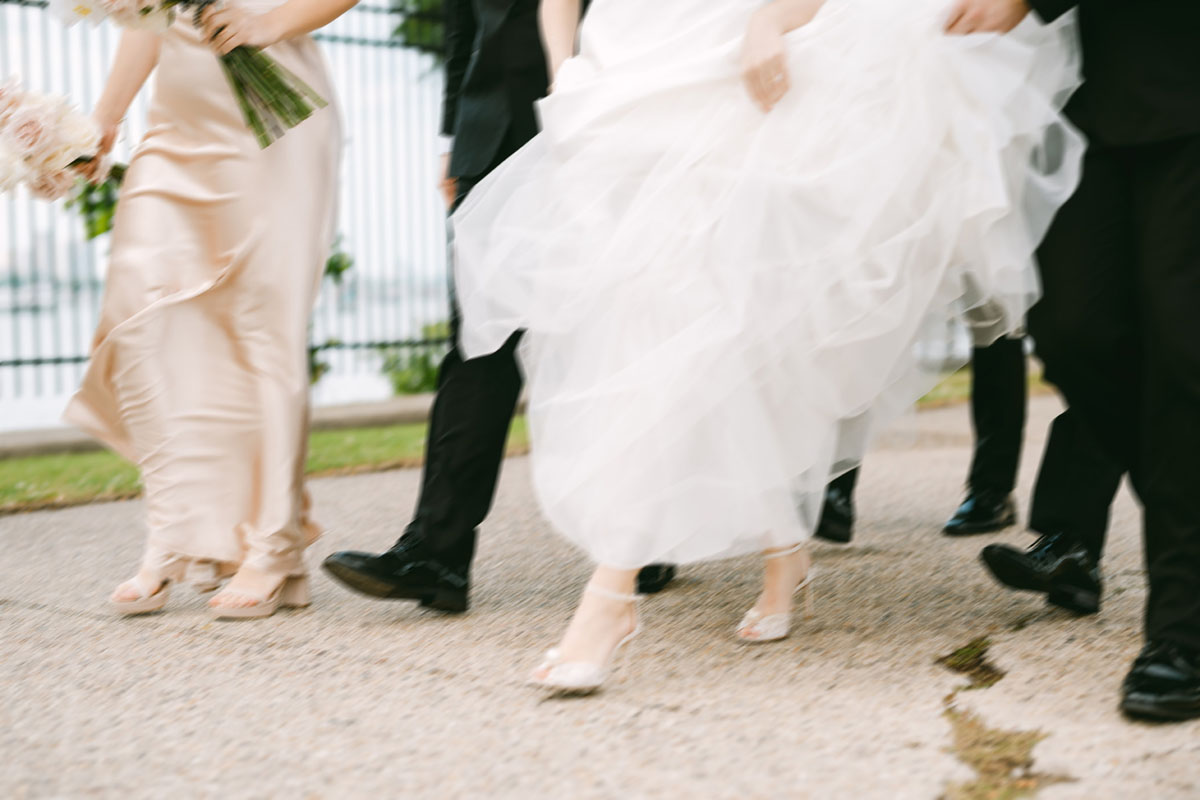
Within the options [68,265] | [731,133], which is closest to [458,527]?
[731,133]

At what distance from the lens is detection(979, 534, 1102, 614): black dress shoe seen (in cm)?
281

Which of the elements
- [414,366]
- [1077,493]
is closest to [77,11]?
[1077,493]

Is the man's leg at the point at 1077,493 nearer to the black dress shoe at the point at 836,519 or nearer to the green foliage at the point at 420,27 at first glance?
the black dress shoe at the point at 836,519

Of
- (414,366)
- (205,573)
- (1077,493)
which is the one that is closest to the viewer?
(1077,493)

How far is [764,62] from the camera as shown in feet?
7.97

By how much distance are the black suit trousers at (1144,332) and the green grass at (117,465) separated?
120 inches

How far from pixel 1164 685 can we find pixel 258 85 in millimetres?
2334

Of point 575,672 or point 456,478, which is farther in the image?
point 456,478

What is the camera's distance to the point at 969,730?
7.16 ft

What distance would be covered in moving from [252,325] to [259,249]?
0.19 meters

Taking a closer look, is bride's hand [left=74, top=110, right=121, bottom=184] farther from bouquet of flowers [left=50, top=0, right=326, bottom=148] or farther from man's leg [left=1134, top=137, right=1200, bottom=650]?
man's leg [left=1134, top=137, right=1200, bottom=650]

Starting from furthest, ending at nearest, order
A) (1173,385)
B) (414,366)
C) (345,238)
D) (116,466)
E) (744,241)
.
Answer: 1. (414,366)
2. (345,238)
3. (116,466)
4. (744,241)
5. (1173,385)

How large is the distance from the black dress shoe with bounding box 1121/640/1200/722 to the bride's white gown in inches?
25.9

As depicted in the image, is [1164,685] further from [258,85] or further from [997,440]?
[258,85]
